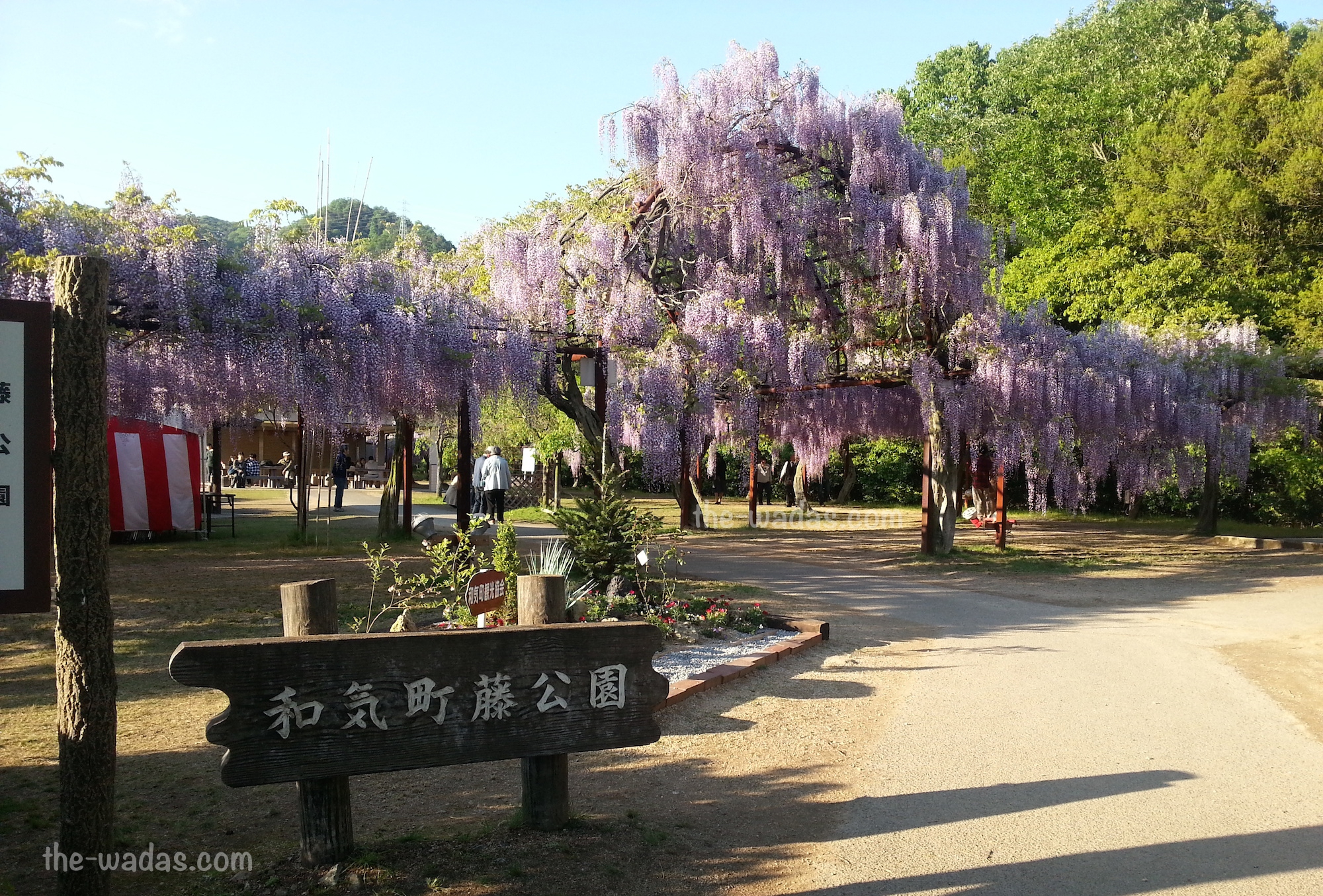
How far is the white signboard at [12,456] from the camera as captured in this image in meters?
3.13

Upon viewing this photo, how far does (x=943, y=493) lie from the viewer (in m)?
15.9

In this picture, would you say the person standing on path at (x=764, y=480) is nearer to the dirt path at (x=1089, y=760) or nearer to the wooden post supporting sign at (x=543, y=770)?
the dirt path at (x=1089, y=760)


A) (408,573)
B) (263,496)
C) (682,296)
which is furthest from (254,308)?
(263,496)

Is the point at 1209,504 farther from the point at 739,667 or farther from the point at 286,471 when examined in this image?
the point at 286,471

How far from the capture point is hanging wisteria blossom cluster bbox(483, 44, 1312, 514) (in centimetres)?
1392

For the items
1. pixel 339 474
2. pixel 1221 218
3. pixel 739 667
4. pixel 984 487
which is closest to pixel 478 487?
Result: pixel 339 474

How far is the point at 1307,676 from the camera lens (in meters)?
7.68

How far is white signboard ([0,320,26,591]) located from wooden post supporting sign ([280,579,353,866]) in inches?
32.3

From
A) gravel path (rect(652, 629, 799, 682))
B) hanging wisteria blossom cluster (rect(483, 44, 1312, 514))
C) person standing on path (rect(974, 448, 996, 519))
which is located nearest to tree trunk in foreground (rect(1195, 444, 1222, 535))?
person standing on path (rect(974, 448, 996, 519))

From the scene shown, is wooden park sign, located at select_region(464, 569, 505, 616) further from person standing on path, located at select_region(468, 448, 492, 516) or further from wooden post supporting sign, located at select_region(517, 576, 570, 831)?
person standing on path, located at select_region(468, 448, 492, 516)

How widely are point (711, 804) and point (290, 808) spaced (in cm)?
190

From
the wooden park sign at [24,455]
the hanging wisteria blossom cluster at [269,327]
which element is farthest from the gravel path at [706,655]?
the hanging wisteria blossom cluster at [269,327]

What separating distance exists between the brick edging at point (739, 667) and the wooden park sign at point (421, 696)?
5.31 feet

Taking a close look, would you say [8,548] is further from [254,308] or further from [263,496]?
[263,496]
